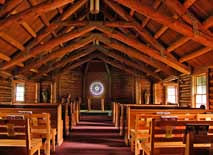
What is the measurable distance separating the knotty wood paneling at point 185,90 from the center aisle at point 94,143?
3.21m

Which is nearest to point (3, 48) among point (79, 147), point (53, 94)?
point (79, 147)

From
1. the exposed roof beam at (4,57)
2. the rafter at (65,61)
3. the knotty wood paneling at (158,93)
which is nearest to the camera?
the exposed roof beam at (4,57)

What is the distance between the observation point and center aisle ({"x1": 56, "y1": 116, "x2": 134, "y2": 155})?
7507mm

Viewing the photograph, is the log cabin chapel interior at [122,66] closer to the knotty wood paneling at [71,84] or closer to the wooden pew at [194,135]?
the wooden pew at [194,135]

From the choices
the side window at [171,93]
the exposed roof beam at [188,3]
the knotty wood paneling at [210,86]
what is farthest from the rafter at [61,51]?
the side window at [171,93]

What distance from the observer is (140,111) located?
8148mm

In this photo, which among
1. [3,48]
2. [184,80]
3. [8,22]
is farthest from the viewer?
[184,80]

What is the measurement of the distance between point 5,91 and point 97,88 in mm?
8064

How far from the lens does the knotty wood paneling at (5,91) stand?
1270 cm

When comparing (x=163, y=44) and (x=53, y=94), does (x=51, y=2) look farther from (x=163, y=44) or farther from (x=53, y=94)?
(x=53, y=94)

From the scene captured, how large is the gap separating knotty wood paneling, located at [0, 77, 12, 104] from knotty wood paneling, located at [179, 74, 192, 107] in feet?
25.7

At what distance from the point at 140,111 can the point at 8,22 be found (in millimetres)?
4406

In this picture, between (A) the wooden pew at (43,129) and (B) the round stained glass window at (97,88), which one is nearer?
(A) the wooden pew at (43,129)

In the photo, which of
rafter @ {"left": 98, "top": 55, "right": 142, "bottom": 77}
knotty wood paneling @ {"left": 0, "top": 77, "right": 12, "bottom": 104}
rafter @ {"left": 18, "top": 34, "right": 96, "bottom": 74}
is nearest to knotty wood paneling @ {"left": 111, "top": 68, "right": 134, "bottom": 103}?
rafter @ {"left": 98, "top": 55, "right": 142, "bottom": 77}
